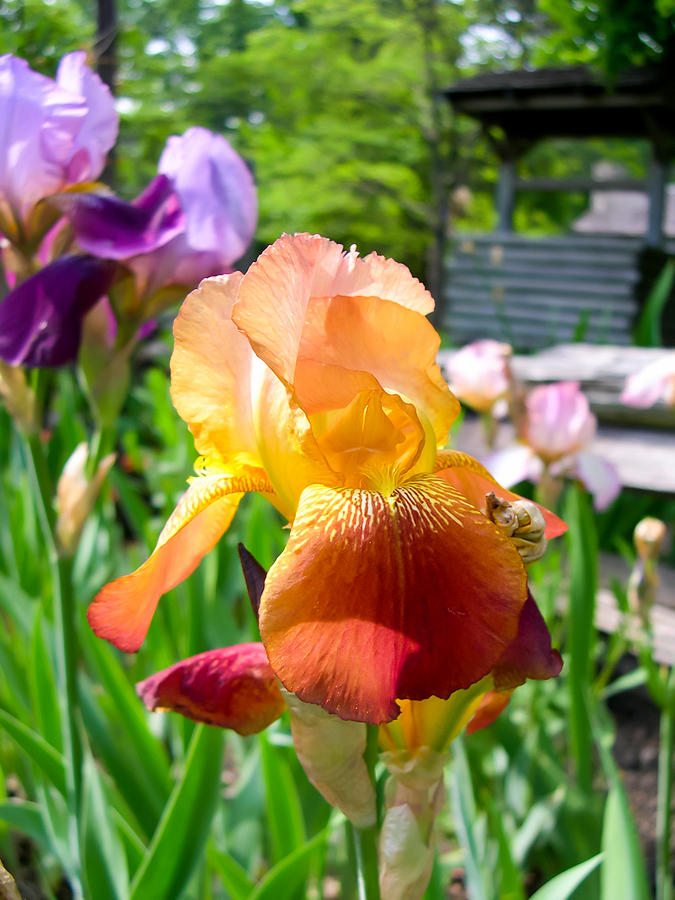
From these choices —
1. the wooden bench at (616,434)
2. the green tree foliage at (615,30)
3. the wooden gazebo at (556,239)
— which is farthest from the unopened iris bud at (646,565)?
the wooden gazebo at (556,239)

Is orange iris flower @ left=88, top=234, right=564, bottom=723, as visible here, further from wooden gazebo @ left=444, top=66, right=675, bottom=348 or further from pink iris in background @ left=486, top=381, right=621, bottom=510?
wooden gazebo @ left=444, top=66, right=675, bottom=348

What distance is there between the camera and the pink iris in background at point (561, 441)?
1.42 m

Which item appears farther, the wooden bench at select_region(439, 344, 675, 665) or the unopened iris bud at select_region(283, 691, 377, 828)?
the wooden bench at select_region(439, 344, 675, 665)

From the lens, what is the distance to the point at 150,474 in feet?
8.27

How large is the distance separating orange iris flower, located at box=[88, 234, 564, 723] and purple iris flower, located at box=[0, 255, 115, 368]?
399 millimetres

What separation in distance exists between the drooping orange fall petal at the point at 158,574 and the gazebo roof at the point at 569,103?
6883 millimetres

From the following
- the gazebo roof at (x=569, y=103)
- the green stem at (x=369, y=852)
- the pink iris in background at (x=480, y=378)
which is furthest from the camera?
the gazebo roof at (x=569, y=103)

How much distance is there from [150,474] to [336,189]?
24.9ft

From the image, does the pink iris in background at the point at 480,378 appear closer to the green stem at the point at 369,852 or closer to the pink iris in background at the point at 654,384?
the pink iris in background at the point at 654,384

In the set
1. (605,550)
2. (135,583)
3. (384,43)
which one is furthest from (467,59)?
(135,583)

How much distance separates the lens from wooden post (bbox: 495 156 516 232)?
7.98 metres

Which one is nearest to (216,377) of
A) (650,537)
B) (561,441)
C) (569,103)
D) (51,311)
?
(51,311)

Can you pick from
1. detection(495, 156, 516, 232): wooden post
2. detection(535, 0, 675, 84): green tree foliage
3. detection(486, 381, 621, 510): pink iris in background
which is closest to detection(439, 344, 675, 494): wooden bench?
detection(486, 381, 621, 510): pink iris in background

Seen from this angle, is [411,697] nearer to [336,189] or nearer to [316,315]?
[316,315]
